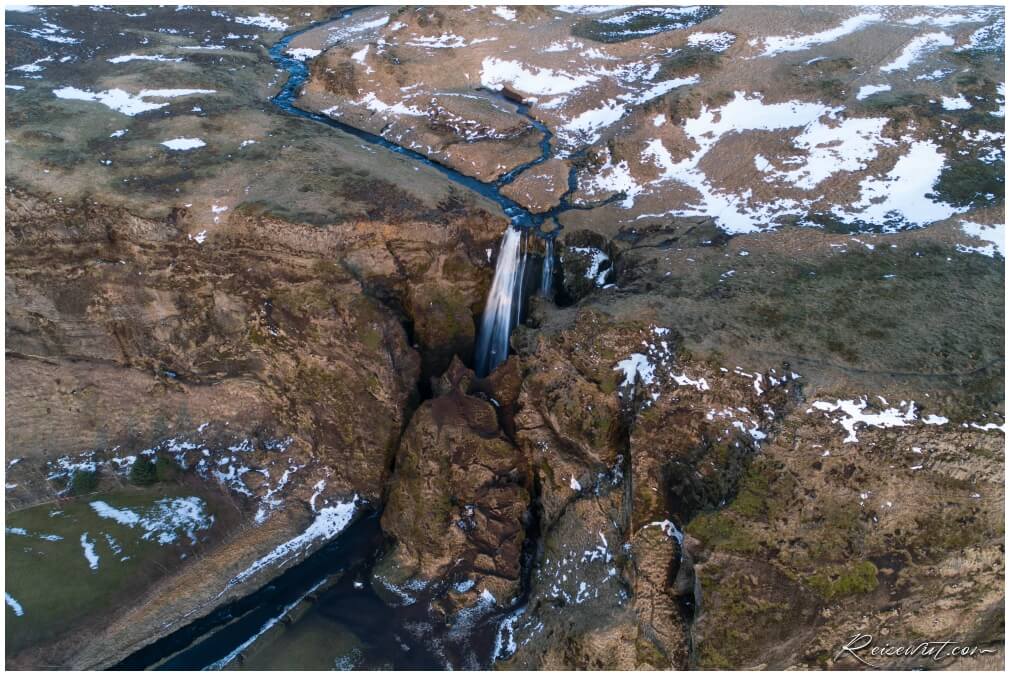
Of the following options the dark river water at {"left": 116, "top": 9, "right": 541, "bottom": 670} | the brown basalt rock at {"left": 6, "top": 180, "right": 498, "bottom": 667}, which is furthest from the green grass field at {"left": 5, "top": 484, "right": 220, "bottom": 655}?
the dark river water at {"left": 116, "top": 9, "right": 541, "bottom": 670}

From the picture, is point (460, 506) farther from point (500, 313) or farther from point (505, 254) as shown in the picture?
point (505, 254)

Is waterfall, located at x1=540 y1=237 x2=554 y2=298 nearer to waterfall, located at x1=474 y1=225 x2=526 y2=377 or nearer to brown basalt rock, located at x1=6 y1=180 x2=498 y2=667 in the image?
waterfall, located at x1=474 y1=225 x2=526 y2=377

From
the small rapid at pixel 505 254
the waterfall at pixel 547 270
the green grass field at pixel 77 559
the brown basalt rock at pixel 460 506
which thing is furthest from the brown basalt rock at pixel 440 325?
the green grass field at pixel 77 559

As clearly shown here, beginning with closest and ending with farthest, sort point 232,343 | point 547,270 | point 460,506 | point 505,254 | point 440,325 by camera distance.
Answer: point 460,506, point 440,325, point 232,343, point 505,254, point 547,270

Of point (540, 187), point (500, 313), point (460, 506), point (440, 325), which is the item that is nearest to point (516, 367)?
point (500, 313)

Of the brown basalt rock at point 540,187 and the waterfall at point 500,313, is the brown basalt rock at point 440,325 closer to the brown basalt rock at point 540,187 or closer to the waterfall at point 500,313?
the waterfall at point 500,313
